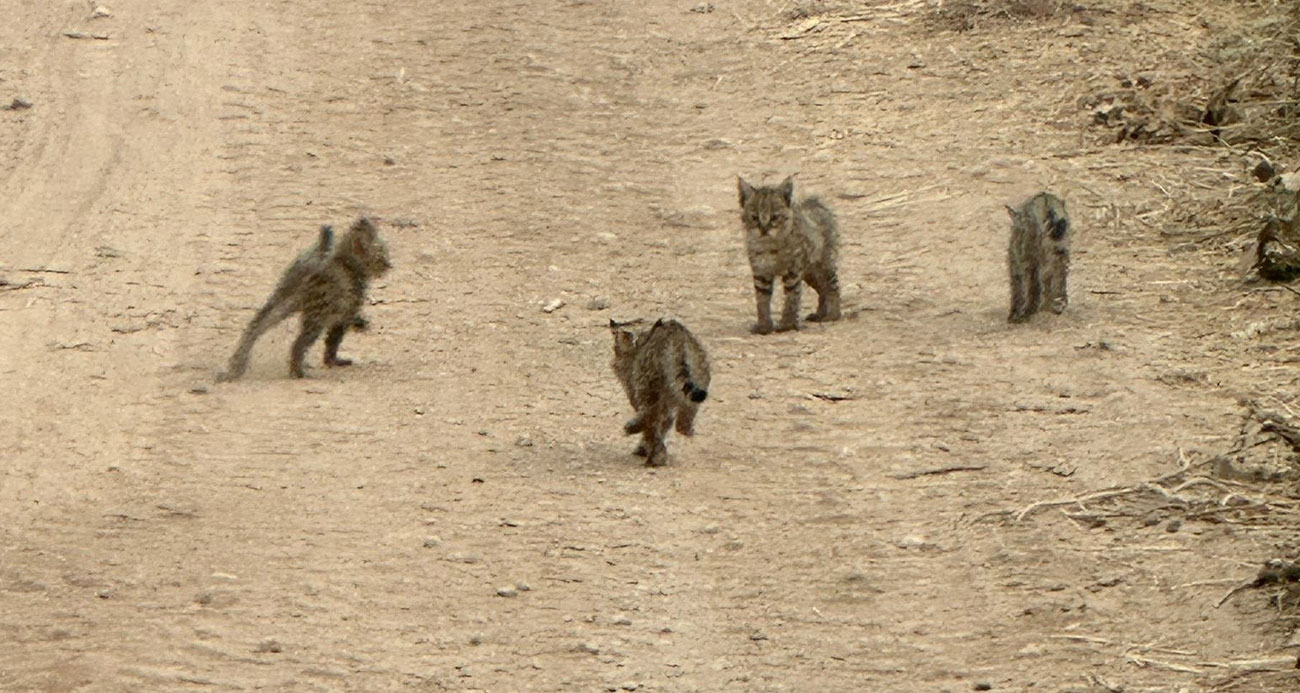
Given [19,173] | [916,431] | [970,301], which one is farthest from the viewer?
[19,173]

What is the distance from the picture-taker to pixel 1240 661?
7.91 meters

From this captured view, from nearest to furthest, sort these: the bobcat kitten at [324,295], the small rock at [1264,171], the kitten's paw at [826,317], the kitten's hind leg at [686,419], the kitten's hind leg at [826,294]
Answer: the kitten's hind leg at [686,419]
the bobcat kitten at [324,295]
the kitten's hind leg at [826,294]
the kitten's paw at [826,317]
the small rock at [1264,171]

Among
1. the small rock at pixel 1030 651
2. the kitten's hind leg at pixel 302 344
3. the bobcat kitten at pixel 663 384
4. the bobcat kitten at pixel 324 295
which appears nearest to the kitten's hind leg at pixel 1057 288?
the bobcat kitten at pixel 663 384

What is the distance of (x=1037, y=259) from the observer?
1212cm

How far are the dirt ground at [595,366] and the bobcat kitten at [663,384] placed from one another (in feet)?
0.67

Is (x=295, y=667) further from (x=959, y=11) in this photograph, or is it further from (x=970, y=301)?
(x=959, y=11)

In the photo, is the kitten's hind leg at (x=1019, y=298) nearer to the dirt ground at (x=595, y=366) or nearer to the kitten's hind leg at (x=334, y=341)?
the dirt ground at (x=595, y=366)

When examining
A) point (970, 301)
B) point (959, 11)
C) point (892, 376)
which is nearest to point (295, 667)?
point (892, 376)

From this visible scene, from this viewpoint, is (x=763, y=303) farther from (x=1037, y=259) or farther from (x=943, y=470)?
(x=943, y=470)

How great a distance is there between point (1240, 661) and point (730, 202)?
284 inches

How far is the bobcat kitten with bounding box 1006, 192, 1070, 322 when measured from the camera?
1211 centimetres

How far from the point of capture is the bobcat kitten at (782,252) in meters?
12.3

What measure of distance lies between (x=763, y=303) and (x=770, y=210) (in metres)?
0.49

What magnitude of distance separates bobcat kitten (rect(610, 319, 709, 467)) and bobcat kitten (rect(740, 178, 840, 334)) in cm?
223
